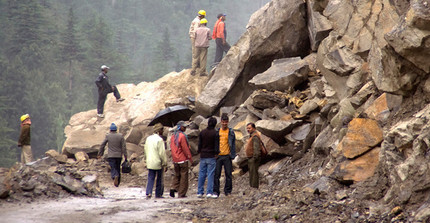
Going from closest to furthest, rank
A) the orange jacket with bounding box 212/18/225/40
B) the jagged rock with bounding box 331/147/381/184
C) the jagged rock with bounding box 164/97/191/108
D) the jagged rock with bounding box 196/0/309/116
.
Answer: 1. the jagged rock with bounding box 331/147/381/184
2. the jagged rock with bounding box 196/0/309/116
3. the jagged rock with bounding box 164/97/191/108
4. the orange jacket with bounding box 212/18/225/40

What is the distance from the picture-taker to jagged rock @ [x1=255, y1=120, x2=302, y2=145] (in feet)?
39.1

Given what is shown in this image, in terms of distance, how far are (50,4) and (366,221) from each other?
7185 centimetres

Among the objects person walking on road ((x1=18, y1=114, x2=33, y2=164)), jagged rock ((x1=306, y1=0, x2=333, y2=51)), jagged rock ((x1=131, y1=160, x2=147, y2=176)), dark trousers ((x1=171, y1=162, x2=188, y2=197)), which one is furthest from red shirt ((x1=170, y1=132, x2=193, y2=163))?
person walking on road ((x1=18, y1=114, x2=33, y2=164))

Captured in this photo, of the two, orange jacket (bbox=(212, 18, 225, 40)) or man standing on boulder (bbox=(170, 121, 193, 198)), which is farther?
orange jacket (bbox=(212, 18, 225, 40))

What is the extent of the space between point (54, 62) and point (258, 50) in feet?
152

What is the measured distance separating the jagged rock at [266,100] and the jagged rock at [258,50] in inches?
112

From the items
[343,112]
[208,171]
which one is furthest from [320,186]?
[208,171]

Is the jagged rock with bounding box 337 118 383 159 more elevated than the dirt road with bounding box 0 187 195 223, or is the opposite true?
the jagged rock with bounding box 337 118 383 159

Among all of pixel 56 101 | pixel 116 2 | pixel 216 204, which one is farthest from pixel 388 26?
pixel 116 2

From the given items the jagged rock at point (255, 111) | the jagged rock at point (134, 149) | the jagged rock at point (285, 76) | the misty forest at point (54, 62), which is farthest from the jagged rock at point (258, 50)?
the misty forest at point (54, 62)

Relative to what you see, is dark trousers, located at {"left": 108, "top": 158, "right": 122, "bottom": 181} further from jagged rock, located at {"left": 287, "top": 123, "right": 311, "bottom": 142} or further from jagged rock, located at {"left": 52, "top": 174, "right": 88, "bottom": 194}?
jagged rock, located at {"left": 287, "top": 123, "right": 311, "bottom": 142}

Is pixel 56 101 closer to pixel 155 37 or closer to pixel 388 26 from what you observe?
pixel 155 37

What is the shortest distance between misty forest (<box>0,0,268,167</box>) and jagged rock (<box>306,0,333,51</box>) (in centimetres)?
3491

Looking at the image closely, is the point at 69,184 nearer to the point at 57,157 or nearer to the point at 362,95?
the point at 362,95
